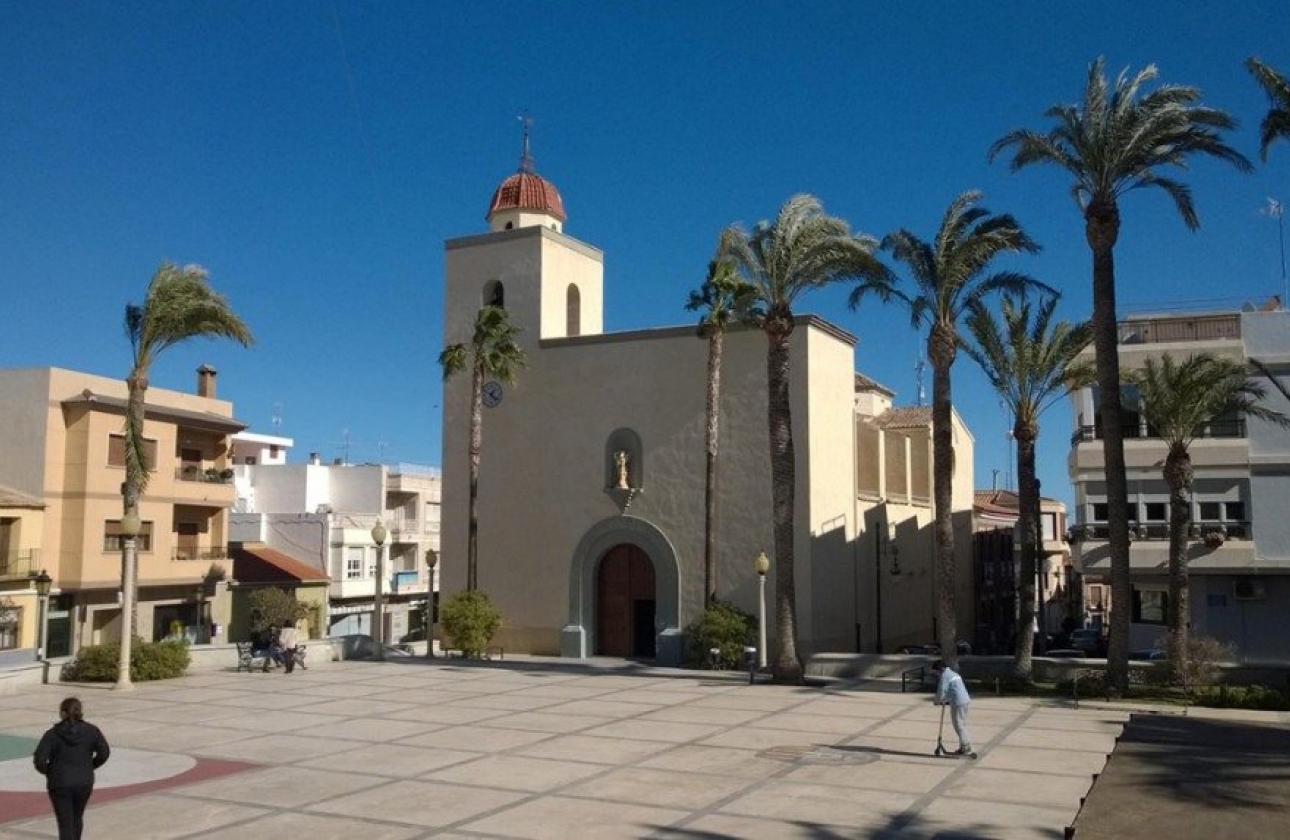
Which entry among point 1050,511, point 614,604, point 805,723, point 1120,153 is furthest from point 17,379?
point 1050,511

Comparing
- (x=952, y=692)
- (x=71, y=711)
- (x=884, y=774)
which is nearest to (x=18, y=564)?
(x=71, y=711)

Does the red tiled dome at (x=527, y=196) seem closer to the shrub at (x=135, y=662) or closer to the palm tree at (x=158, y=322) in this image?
the palm tree at (x=158, y=322)

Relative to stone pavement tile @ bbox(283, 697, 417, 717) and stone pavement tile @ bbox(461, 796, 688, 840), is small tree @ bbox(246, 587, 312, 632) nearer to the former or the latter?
stone pavement tile @ bbox(283, 697, 417, 717)

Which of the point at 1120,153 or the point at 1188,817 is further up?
the point at 1120,153

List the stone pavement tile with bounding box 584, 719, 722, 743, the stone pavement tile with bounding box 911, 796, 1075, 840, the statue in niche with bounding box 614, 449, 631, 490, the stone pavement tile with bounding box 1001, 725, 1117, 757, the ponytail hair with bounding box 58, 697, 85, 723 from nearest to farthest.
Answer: the ponytail hair with bounding box 58, 697, 85, 723
the stone pavement tile with bounding box 911, 796, 1075, 840
the stone pavement tile with bounding box 1001, 725, 1117, 757
the stone pavement tile with bounding box 584, 719, 722, 743
the statue in niche with bounding box 614, 449, 631, 490

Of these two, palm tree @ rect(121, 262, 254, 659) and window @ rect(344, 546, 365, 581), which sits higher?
palm tree @ rect(121, 262, 254, 659)

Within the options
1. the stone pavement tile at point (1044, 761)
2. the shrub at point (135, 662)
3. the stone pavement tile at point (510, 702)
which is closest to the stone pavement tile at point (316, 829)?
the stone pavement tile at point (1044, 761)

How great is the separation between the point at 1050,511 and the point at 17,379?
2164 inches

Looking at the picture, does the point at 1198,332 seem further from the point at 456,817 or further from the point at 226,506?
the point at 226,506

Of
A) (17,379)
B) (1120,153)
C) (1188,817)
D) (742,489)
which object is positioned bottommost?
(1188,817)

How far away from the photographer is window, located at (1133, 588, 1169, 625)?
34531 millimetres

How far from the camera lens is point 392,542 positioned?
6128 centimetres

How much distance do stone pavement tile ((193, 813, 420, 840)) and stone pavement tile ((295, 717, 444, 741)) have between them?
5.90m

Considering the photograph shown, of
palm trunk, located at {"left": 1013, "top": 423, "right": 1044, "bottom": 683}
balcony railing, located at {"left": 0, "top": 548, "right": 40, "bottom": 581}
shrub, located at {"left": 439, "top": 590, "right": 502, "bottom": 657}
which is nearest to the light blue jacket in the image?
palm trunk, located at {"left": 1013, "top": 423, "right": 1044, "bottom": 683}
